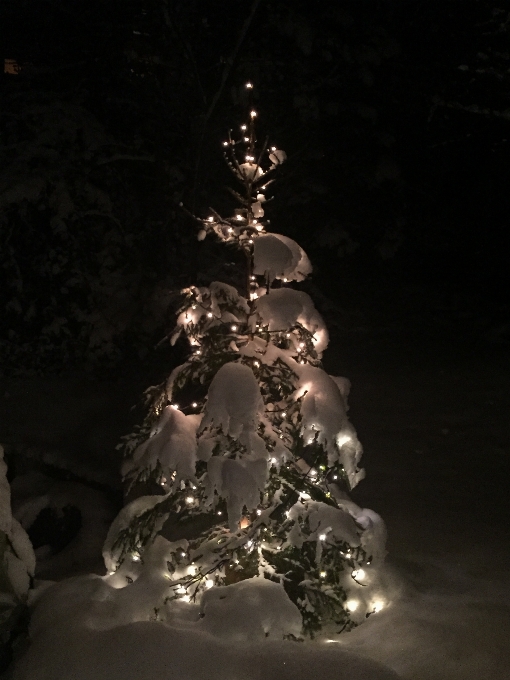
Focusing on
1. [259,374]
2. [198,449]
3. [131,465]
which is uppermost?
[259,374]

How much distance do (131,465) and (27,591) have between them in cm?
101

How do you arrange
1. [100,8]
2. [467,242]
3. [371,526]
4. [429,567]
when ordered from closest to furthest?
1. [371,526]
2. [429,567]
3. [100,8]
4. [467,242]

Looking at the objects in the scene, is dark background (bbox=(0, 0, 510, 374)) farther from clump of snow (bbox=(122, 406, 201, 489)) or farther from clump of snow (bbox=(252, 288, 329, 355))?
clump of snow (bbox=(122, 406, 201, 489))

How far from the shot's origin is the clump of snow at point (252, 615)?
2838 millimetres

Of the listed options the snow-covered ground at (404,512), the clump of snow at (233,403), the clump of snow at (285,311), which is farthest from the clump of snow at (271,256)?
the snow-covered ground at (404,512)

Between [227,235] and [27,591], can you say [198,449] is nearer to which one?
[227,235]

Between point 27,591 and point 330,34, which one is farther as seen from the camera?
point 330,34

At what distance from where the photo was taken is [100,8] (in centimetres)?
827

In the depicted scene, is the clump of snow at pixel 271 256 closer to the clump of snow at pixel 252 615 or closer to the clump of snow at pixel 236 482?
the clump of snow at pixel 236 482

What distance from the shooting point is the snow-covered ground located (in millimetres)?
2787

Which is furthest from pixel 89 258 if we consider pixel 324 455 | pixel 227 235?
pixel 324 455

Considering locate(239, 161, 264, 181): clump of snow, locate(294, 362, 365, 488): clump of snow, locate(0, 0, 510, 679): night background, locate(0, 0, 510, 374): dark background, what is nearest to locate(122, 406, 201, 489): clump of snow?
locate(294, 362, 365, 488): clump of snow

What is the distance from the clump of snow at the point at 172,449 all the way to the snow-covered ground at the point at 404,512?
78 cm

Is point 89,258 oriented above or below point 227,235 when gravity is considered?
below
